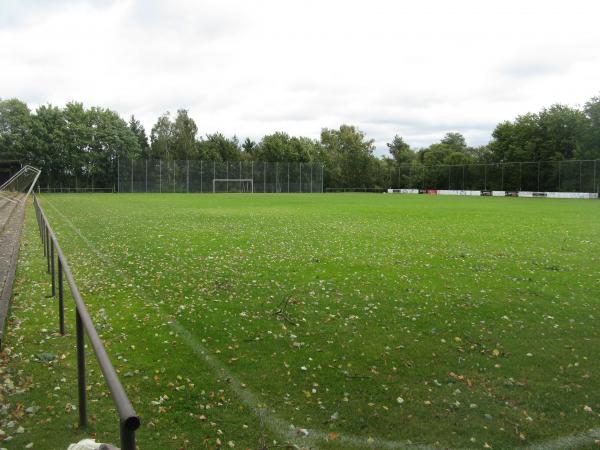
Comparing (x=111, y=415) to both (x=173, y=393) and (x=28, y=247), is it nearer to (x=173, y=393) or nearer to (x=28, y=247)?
(x=173, y=393)

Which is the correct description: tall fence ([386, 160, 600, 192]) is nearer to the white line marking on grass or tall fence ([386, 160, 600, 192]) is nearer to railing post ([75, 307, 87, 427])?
the white line marking on grass

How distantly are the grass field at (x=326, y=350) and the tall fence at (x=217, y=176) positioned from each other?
60.5 metres

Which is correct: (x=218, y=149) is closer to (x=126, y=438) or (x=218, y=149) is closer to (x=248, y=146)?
(x=248, y=146)

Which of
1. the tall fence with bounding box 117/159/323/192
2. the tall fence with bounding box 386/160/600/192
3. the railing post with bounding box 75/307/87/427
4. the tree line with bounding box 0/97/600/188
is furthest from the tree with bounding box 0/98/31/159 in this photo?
the railing post with bounding box 75/307/87/427

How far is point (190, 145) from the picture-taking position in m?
82.6

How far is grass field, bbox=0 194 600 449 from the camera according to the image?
426cm

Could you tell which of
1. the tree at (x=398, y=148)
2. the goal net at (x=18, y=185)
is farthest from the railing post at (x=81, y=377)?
the tree at (x=398, y=148)

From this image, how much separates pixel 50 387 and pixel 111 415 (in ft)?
3.30

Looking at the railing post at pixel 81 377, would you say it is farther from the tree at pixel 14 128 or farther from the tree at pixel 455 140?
the tree at pixel 455 140

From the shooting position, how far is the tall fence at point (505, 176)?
6081 centimetres

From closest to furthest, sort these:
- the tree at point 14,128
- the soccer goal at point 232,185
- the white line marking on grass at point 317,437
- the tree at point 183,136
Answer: the white line marking on grass at point 317,437 < the tree at point 14,128 < the soccer goal at point 232,185 < the tree at point 183,136

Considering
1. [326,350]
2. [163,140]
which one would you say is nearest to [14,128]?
[163,140]

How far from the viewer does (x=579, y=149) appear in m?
67.9

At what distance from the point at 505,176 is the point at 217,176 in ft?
141
